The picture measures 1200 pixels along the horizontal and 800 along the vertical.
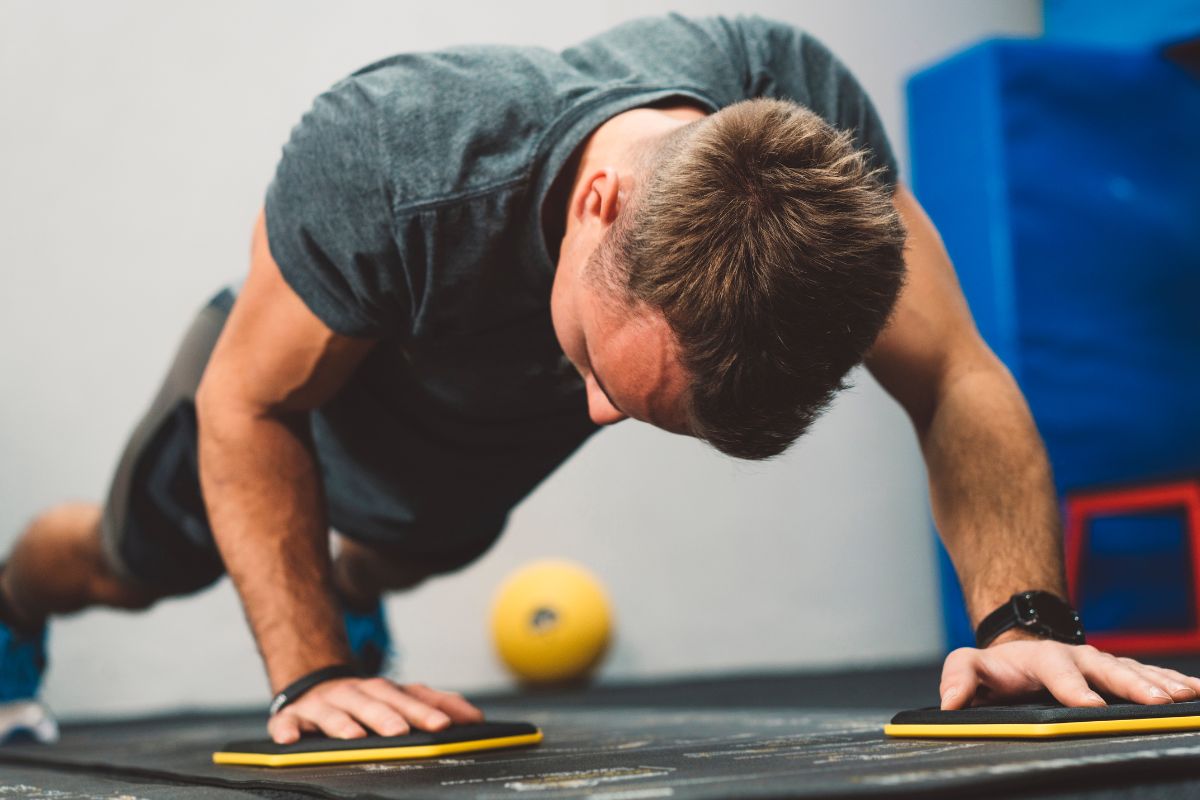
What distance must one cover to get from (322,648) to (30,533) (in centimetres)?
94

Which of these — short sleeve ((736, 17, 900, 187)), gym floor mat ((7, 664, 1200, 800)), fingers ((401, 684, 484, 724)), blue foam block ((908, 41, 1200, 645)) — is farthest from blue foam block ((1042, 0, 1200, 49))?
fingers ((401, 684, 484, 724))

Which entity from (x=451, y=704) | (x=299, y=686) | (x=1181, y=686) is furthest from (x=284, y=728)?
(x=1181, y=686)

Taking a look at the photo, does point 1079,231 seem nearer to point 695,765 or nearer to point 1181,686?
point 1181,686

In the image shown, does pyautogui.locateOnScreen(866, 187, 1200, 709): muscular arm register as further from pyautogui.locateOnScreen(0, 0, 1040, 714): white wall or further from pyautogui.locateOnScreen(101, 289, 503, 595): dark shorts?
pyautogui.locateOnScreen(0, 0, 1040, 714): white wall

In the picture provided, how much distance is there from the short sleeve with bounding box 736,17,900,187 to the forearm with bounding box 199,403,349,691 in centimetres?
63

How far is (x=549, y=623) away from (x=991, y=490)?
208cm

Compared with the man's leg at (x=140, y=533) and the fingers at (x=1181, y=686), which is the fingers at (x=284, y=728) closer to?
the man's leg at (x=140, y=533)

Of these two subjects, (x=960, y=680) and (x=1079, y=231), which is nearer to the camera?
(x=960, y=680)

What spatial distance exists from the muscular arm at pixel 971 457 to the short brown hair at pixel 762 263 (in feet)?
0.89

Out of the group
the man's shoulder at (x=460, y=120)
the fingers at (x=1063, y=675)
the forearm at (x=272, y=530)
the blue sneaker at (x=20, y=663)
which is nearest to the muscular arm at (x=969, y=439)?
the fingers at (x=1063, y=675)

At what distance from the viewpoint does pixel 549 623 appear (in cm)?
321

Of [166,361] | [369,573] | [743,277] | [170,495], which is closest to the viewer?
[743,277]

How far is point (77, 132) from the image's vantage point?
10.1 ft

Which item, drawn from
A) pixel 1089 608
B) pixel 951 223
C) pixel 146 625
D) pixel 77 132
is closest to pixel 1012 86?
pixel 951 223
